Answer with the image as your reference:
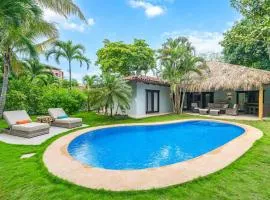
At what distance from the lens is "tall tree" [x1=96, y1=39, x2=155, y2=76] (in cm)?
2905

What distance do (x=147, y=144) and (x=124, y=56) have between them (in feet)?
67.9

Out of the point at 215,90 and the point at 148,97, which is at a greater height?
the point at 215,90

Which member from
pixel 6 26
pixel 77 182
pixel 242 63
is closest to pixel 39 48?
pixel 6 26

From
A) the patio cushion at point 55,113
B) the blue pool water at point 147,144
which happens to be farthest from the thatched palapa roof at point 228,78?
the patio cushion at point 55,113

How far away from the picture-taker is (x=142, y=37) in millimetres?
32406

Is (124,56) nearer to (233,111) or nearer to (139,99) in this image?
(139,99)

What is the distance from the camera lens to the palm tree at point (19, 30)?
228 inches

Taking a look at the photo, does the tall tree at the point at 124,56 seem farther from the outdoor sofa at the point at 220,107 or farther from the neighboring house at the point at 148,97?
the outdoor sofa at the point at 220,107

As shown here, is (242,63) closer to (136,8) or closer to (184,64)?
(184,64)

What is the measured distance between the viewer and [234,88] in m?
17.8

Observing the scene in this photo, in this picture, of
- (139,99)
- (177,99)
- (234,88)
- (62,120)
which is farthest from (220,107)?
(62,120)

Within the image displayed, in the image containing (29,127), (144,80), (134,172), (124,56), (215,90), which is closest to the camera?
(134,172)

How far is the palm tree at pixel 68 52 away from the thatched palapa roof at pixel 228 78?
1138 cm

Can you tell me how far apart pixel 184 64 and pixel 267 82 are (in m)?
6.42
